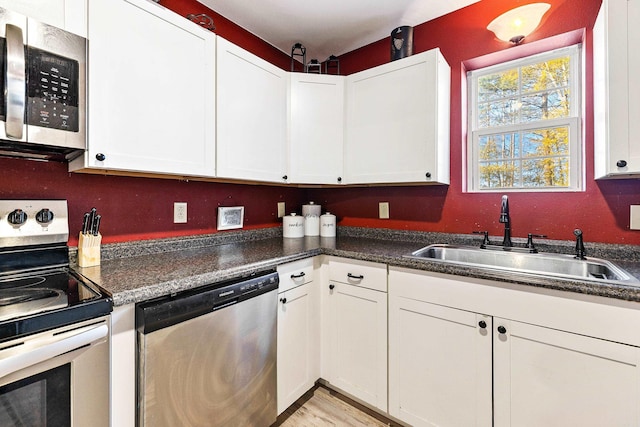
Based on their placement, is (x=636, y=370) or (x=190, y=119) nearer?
(x=636, y=370)

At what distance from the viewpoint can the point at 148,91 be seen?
1.31 metres

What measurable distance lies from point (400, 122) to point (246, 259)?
128 centimetres

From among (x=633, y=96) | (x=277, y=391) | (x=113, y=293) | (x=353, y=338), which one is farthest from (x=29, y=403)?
(x=633, y=96)

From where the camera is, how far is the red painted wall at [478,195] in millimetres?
1534

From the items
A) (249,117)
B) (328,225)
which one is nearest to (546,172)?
(328,225)

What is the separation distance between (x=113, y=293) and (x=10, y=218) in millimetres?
656

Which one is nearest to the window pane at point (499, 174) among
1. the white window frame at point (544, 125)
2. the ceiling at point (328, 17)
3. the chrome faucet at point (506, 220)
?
the white window frame at point (544, 125)

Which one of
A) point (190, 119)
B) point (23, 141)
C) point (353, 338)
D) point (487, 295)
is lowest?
point (353, 338)

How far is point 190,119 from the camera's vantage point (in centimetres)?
147

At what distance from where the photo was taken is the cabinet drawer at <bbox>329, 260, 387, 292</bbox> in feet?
5.14

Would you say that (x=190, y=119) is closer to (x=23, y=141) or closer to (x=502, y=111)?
(x=23, y=141)

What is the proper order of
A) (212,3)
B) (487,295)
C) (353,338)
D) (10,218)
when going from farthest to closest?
(212,3), (353,338), (487,295), (10,218)

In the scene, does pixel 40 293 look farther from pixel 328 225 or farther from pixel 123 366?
pixel 328 225

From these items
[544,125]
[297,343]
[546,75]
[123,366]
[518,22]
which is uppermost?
[518,22]
